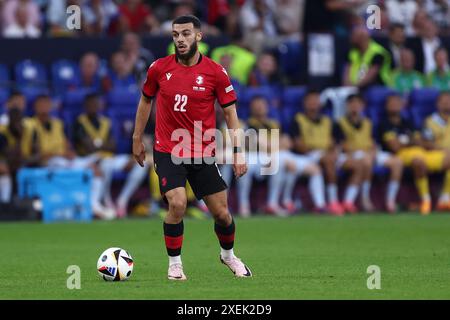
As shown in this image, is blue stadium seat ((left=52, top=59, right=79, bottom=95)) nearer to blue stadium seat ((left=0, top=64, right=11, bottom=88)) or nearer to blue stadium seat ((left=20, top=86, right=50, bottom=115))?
blue stadium seat ((left=20, top=86, right=50, bottom=115))

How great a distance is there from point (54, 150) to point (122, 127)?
1482 millimetres

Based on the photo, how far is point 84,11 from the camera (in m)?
22.6

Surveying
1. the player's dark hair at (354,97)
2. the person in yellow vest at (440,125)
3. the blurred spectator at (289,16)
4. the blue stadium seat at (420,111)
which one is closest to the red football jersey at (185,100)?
the player's dark hair at (354,97)

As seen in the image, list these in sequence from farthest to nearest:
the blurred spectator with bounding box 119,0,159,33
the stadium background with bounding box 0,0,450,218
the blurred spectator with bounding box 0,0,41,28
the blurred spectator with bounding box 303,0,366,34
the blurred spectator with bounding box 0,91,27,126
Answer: the blurred spectator with bounding box 303,0,366,34
the blurred spectator with bounding box 119,0,159,33
the blurred spectator with bounding box 0,0,41,28
the stadium background with bounding box 0,0,450,218
the blurred spectator with bounding box 0,91,27,126

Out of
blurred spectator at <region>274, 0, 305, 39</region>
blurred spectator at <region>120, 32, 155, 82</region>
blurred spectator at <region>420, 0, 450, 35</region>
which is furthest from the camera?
blurred spectator at <region>420, 0, 450, 35</region>

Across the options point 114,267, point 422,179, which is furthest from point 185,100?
point 422,179

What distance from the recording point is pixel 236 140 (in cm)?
1083

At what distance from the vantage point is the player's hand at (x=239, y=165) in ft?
35.3

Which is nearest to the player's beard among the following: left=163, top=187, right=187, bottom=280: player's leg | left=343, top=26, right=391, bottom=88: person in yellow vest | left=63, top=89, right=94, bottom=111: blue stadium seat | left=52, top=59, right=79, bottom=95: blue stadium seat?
left=163, top=187, right=187, bottom=280: player's leg

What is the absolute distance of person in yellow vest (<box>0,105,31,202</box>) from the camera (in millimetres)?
19219

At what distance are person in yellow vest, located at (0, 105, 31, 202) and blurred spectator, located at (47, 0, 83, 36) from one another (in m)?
3.19

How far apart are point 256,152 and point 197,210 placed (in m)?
1.42

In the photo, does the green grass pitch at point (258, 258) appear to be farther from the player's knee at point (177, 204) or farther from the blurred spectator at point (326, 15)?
the blurred spectator at point (326, 15)
